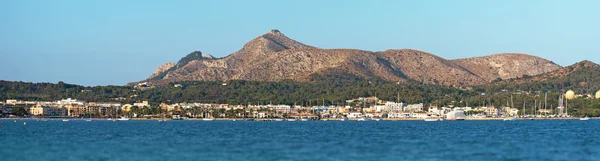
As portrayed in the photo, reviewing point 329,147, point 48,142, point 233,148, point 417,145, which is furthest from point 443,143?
point 48,142

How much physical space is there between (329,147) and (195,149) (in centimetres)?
1000

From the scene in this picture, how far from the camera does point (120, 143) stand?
7938 cm

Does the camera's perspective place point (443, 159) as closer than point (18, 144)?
Yes

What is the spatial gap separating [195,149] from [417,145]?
1792 cm

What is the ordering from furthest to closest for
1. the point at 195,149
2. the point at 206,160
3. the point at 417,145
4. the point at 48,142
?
the point at 48,142, the point at 417,145, the point at 195,149, the point at 206,160

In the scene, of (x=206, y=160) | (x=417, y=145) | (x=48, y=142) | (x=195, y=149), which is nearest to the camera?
(x=206, y=160)

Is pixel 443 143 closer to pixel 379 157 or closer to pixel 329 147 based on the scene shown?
pixel 329 147

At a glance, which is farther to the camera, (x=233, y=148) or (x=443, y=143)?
(x=443, y=143)

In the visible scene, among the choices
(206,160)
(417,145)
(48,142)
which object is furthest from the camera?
(48,142)

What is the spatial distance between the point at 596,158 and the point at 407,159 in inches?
490

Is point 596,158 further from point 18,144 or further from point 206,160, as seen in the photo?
point 18,144

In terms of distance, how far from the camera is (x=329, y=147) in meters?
72.8

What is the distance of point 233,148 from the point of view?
2830 inches

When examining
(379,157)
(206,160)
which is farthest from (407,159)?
(206,160)
